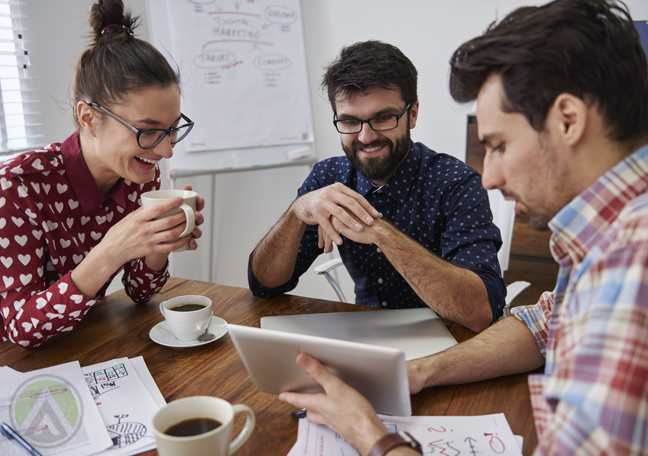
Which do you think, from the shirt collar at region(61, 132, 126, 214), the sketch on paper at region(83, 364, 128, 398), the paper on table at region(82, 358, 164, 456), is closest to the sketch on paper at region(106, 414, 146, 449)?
the paper on table at region(82, 358, 164, 456)

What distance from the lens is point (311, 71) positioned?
116 inches

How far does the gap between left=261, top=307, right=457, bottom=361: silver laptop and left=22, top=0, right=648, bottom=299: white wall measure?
1305 mm

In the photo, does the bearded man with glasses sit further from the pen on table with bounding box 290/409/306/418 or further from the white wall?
the white wall

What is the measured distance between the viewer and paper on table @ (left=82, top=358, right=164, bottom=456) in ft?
2.33

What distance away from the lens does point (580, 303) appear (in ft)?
1.79

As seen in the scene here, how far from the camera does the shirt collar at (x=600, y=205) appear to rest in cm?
61

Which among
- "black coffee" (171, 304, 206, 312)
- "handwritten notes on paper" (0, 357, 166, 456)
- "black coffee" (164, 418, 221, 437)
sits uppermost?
"black coffee" (171, 304, 206, 312)

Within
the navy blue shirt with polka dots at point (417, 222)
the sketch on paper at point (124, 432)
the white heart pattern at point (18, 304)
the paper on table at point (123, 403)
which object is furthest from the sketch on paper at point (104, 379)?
the navy blue shirt with polka dots at point (417, 222)

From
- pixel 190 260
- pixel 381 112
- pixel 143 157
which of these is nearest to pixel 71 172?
pixel 143 157

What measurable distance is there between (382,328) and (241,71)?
172 centimetres

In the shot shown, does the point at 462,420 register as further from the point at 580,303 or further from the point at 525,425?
the point at 580,303

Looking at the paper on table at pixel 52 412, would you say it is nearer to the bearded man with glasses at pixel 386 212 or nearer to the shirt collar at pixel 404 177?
the bearded man with glasses at pixel 386 212

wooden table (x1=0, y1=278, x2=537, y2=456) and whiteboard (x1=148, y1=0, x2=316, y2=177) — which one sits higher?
whiteboard (x1=148, y1=0, x2=316, y2=177)

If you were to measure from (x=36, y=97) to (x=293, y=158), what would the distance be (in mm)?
1191
